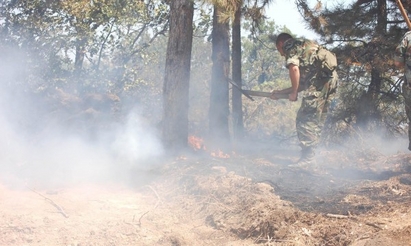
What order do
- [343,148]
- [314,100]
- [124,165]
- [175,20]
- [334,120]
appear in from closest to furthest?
[314,100], [124,165], [175,20], [343,148], [334,120]

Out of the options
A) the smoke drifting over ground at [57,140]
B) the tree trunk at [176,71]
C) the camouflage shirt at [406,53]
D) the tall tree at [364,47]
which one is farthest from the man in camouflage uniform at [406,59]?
the smoke drifting over ground at [57,140]

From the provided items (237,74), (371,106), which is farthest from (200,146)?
(371,106)

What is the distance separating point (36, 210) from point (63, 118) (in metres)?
4.40

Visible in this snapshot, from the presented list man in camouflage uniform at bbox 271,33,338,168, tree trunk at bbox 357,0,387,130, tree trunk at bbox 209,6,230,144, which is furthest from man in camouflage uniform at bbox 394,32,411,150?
tree trunk at bbox 209,6,230,144

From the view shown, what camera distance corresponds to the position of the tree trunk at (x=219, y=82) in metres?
8.32

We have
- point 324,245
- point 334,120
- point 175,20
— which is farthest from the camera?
point 334,120

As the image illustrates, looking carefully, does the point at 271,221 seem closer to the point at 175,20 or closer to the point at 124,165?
the point at 124,165

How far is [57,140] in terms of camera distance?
7.76 meters

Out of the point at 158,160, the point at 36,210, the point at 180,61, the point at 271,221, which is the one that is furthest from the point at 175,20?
the point at 271,221

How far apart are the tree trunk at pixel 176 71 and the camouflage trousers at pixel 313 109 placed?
217 centimetres

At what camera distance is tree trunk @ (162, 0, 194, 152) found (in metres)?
7.10

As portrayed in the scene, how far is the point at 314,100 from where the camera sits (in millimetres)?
6184

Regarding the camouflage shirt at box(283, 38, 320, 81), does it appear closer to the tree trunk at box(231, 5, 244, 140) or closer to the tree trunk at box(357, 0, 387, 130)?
the tree trunk at box(357, 0, 387, 130)

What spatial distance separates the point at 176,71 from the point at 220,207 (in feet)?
11.0
